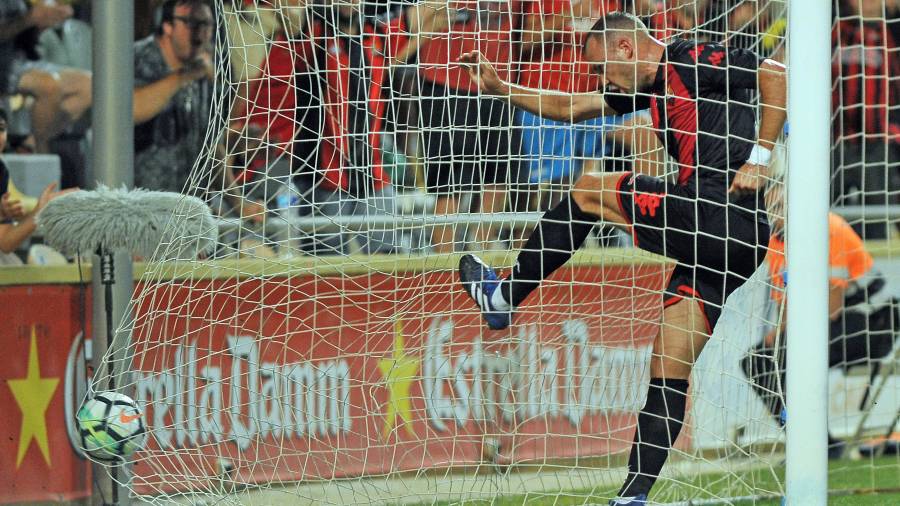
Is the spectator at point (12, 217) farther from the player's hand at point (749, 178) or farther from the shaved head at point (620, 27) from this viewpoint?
the player's hand at point (749, 178)

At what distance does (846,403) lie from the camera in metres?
6.86

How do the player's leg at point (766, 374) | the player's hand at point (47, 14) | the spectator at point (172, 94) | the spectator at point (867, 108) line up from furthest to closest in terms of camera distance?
the spectator at point (867, 108) < the spectator at point (172, 94) < the player's hand at point (47, 14) < the player's leg at point (766, 374)

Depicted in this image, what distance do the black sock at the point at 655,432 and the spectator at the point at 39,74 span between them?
3.23 meters

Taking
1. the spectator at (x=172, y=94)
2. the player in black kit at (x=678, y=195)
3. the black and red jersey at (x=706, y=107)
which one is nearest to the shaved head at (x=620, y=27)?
the player in black kit at (x=678, y=195)

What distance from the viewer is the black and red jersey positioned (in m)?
3.85

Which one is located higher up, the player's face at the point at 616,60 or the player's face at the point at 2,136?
the player's face at the point at 616,60

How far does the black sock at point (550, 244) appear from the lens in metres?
4.05

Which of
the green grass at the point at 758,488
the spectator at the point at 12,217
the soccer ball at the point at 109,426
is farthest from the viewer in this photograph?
the spectator at the point at 12,217

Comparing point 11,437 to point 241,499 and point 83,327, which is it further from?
point 241,499

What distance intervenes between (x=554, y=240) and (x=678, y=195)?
46cm

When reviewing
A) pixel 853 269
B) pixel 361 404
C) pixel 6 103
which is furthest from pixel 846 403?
pixel 6 103

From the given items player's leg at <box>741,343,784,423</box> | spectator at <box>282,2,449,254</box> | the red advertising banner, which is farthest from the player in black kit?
the red advertising banner

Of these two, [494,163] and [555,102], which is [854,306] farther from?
[555,102]

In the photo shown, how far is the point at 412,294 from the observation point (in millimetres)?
5133
